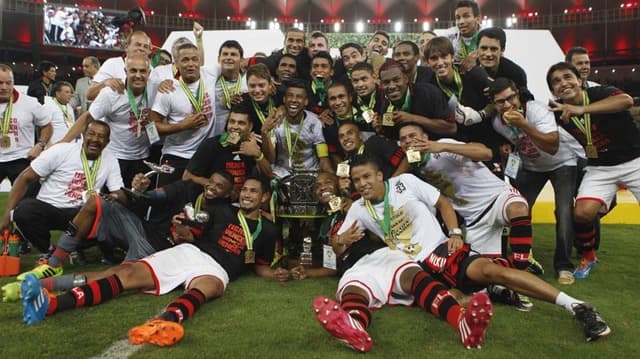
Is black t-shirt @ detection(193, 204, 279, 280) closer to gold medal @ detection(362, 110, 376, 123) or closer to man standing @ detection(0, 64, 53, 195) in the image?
gold medal @ detection(362, 110, 376, 123)

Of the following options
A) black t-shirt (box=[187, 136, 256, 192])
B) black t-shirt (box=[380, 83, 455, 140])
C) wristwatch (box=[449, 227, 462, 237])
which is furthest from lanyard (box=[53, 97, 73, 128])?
wristwatch (box=[449, 227, 462, 237])

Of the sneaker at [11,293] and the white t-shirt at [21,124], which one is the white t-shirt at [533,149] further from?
the white t-shirt at [21,124]

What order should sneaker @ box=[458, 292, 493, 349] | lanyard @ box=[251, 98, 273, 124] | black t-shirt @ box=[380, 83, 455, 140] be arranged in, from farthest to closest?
1. lanyard @ box=[251, 98, 273, 124]
2. black t-shirt @ box=[380, 83, 455, 140]
3. sneaker @ box=[458, 292, 493, 349]

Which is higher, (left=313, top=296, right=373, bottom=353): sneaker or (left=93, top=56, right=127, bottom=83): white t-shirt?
(left=93, top=56, right=127, bottom=83): white t-shirt

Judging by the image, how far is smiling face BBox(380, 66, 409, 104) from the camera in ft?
14.0

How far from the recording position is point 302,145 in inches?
190

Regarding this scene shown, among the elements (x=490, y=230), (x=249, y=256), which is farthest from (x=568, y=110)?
(x=249, y=256)

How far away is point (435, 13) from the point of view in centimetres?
3109

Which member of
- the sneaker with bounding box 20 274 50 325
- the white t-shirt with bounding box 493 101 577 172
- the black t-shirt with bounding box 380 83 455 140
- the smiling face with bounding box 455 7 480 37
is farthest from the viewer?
the smiling face with bounding box 455 7 480 37

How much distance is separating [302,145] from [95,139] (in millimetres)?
1945

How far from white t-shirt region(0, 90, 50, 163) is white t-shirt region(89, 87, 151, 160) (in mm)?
1270

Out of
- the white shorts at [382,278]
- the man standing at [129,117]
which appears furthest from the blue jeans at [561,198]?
the man standing at [129,117]

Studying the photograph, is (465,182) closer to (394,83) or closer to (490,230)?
(490,230)

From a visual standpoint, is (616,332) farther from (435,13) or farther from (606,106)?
(435,13)
